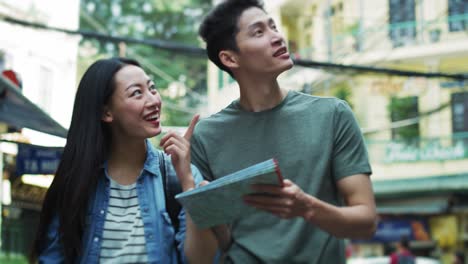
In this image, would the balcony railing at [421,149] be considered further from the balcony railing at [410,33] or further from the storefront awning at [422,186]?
the balcony railing at [410,33]

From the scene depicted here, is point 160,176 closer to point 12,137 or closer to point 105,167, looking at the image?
point 105,167

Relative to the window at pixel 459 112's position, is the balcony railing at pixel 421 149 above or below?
below

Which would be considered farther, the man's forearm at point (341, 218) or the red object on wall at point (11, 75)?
the red object on wall at point (11, 75)

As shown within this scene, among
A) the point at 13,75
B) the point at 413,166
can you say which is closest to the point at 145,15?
the point at 413,166

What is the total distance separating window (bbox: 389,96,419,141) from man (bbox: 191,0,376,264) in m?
18.4

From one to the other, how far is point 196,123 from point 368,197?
77 centimetres

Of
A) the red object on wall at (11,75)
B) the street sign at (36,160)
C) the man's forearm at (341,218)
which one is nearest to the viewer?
the man's forearm at (341,218)

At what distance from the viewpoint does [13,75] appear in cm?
697

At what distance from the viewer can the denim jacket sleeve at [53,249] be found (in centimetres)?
318

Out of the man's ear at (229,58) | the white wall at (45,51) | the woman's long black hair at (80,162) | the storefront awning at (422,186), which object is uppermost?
the white wall at (45,51)

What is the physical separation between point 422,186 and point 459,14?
463 centimetres

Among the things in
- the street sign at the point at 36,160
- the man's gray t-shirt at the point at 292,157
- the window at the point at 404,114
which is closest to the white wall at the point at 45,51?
the street sign at the point at 36,160

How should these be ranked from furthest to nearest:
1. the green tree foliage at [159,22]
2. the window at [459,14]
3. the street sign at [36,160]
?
the green tree foliage at [159,22], the window at [459,14], the street sign at [36,160]

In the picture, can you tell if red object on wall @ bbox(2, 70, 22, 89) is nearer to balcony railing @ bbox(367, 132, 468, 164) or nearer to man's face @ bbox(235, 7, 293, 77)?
man's face @ bbox(235, 7, 293, 77)
